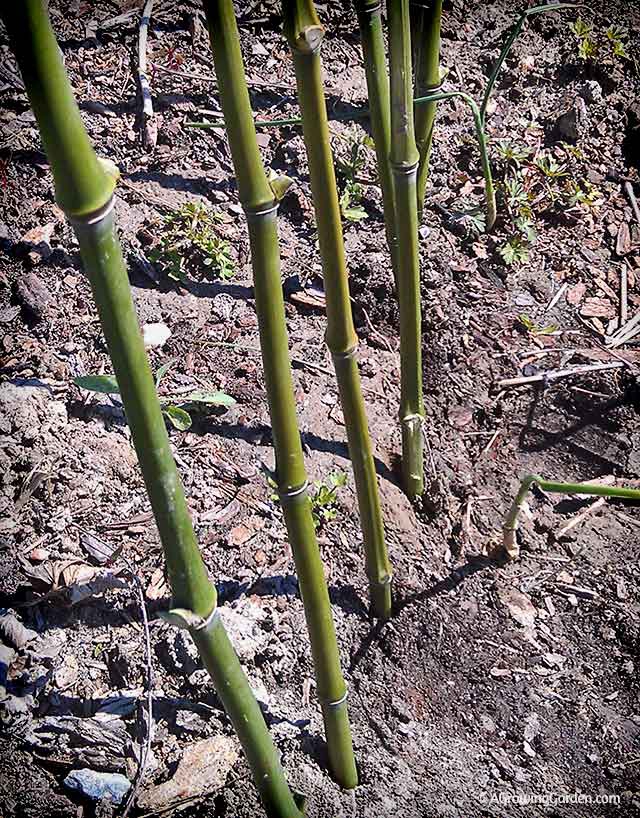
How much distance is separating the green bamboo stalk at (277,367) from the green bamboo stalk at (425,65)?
80cm

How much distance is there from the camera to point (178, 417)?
1.65 meters

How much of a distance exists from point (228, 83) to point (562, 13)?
221cm

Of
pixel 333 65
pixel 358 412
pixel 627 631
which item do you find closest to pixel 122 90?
pixel 333 65

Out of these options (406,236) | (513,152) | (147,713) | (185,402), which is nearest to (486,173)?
(513,152)

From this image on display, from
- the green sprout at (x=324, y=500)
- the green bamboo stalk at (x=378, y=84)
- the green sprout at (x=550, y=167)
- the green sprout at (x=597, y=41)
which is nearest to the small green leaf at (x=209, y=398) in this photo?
the green sprout at (x=324, y=500)

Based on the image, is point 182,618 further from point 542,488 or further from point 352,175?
point 352,175

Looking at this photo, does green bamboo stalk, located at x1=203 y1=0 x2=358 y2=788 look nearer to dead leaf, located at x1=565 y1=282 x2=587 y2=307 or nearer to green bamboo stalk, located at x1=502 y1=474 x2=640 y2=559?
green bamboo stalk, located at x1=502 y1=474 x2=640 y2=559

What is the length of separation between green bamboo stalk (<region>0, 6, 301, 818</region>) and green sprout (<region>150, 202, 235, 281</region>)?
109cm

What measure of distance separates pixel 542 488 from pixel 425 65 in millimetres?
810

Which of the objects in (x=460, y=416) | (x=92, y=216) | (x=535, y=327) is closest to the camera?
(x=92, y=216)

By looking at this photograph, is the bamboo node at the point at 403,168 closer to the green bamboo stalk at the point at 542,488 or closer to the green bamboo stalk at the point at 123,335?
the green bamboo stalk at the point at 542,488

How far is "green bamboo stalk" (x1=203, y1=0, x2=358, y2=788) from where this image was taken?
75 centimetres

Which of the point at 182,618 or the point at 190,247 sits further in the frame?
the point at 190,247

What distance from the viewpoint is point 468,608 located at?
157cm
